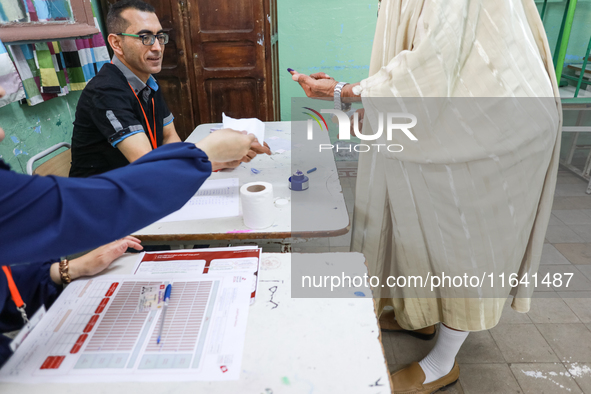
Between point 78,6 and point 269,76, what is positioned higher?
point 78,6

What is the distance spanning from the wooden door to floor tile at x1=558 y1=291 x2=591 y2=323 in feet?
9.01

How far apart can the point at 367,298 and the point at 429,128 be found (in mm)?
565

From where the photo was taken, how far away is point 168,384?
0.72 meters

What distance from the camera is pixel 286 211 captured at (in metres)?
1.34

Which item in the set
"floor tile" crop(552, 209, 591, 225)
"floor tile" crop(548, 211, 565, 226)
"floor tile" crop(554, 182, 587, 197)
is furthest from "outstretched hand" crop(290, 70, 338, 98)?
"floor tile" crop(554, 182, 587, 197)

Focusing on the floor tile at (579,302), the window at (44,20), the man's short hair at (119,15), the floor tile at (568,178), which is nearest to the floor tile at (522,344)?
the floor tile at (579,302)

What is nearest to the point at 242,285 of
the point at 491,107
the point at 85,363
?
the point at 85,363

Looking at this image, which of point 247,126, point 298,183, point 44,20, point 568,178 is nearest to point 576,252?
point 568,178

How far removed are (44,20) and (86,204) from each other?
2.07m

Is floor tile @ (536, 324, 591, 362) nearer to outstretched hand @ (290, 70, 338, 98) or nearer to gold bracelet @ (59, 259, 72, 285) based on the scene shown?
Result: outstretched hand @ (290, 70, 338, 98)

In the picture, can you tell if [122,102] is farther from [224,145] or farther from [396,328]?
[396,328]

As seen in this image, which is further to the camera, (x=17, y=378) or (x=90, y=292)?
(x=90, y=292)

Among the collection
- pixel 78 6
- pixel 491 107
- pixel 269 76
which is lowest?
pixel 269 76

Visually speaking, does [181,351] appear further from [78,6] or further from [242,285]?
[78,6]
